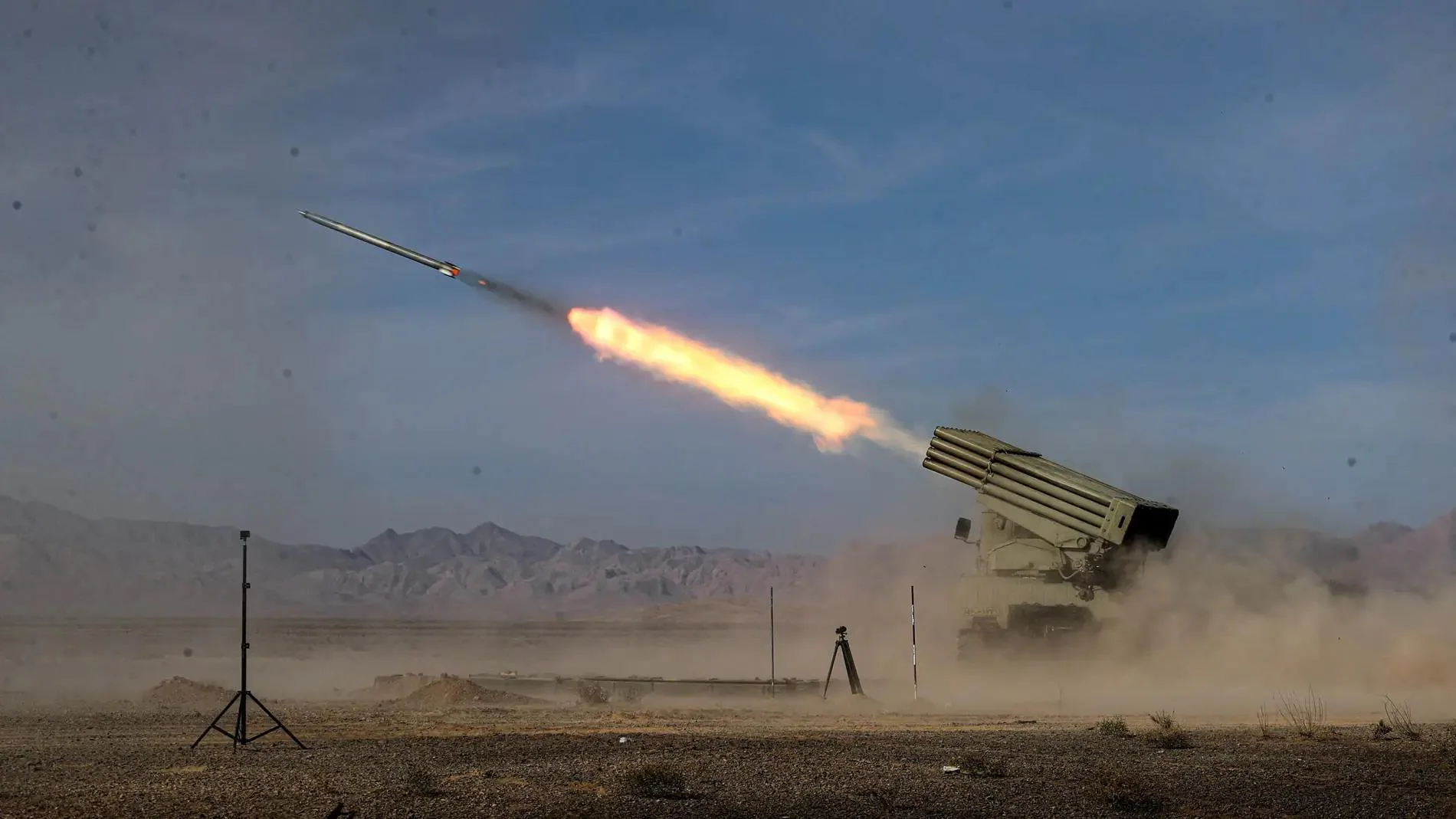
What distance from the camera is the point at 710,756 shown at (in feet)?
58.6

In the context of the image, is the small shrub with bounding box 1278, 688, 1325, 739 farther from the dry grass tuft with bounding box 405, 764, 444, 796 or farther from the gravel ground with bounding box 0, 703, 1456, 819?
the dry grass tuft with bounding box 405, 764, 444, 796

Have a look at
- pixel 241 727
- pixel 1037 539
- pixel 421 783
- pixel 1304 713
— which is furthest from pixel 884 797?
pixel 1037 539

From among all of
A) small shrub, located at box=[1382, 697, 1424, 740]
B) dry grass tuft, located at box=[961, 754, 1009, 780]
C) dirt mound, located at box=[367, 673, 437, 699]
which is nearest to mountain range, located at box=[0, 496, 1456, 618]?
dirt mound, located at box=[367, 673, 437, 699]

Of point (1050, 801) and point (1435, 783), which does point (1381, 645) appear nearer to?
point (1435, 783)

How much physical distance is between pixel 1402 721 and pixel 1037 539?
9.03 meters

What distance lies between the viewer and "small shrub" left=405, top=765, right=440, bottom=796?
48.6 ft

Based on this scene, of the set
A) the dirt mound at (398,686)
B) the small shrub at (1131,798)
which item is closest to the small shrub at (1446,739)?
the small shrub at (1131,798)

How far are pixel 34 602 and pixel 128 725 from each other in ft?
327

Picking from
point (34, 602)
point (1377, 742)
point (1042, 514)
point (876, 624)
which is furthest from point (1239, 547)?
point (34, 602)

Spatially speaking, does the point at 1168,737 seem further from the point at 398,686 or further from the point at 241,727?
the point at 398,686

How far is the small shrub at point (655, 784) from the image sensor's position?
584 inches

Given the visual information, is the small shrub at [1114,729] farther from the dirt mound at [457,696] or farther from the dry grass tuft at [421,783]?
the dirt mound at [457,696]

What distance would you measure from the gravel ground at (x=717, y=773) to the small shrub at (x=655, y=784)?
28 mm

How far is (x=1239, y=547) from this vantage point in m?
34.6
